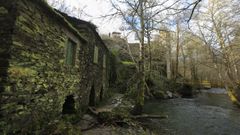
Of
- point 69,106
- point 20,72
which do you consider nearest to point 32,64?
point 20,72

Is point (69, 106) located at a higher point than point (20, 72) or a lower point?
lower

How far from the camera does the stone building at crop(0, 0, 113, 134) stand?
3.68m

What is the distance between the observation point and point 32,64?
14.4ft

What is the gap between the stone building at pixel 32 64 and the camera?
3.68 m

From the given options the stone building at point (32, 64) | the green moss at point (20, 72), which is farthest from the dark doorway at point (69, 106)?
the green moss at point (20, 72)

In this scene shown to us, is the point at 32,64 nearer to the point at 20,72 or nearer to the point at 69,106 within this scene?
the point at 20,72

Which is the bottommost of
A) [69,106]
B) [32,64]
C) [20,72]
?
[69,106]

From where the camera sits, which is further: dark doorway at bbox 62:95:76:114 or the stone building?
dark doorway at bbox 62:95:76:114

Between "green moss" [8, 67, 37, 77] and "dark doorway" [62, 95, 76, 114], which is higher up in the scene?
"green moss" [8, 67, 37, 77]

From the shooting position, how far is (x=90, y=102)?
36.6ft

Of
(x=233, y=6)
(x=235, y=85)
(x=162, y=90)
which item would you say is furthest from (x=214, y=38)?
(x=162, y=90)

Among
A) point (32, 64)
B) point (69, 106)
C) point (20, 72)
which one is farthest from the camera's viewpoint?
point (69, 106)

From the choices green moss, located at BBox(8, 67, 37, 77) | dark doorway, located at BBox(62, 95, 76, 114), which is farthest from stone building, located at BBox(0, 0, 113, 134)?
dark doorway, located at BBox(62, 95, 76, 114)

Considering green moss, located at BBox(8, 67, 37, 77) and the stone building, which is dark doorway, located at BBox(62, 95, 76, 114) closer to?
the stone building
